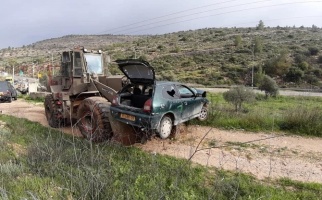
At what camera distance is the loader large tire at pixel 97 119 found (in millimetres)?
8617

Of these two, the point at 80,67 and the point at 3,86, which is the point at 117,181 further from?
the point at 3,86

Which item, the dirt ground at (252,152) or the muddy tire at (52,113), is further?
the muddy tire at (52,113)

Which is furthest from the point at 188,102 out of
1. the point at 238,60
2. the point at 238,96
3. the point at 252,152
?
the point at 238,60

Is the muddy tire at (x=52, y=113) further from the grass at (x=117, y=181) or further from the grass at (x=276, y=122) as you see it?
the grass at (x=276, y=122)

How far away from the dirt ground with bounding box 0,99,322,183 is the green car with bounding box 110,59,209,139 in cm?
64

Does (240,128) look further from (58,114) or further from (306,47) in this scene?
(306,47)

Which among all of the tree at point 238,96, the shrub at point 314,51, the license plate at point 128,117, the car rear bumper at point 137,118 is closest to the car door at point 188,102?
the car rear bumper at point 137,118

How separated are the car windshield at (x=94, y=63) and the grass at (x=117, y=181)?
4.34 metres

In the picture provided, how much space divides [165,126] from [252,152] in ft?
7.91

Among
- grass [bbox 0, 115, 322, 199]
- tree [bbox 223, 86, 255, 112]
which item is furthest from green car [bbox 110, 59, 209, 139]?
tree [bbox 223, 86, 255, 112]

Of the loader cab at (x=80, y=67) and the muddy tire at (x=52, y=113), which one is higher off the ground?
the loader cab at (x=80, y=67)

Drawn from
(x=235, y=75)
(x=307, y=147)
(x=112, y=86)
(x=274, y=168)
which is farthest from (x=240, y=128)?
(x=235, y=75)

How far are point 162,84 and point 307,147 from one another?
4426mm

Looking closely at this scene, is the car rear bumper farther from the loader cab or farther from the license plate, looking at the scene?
the loader cab
